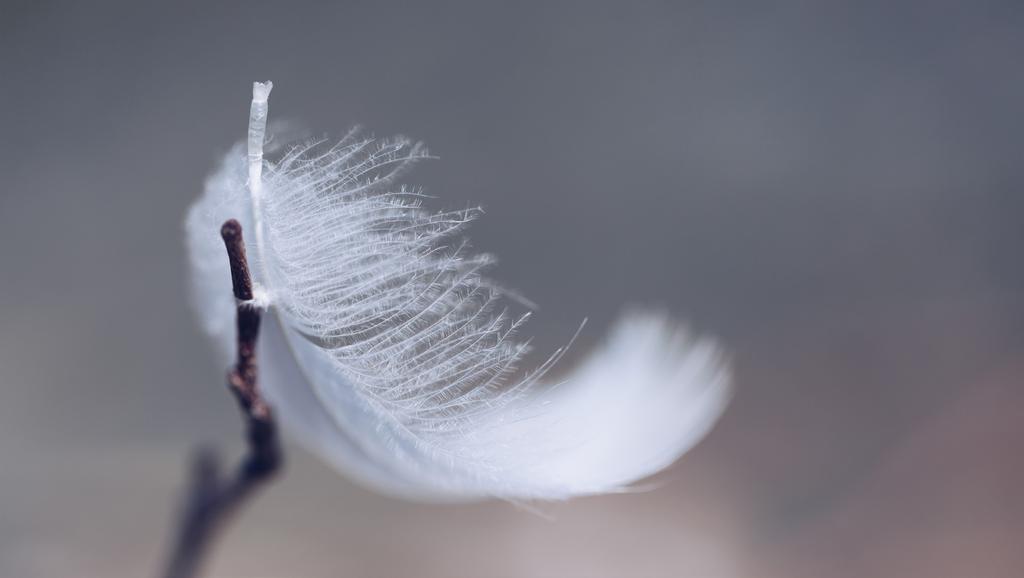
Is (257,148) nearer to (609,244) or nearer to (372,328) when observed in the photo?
(372,328)

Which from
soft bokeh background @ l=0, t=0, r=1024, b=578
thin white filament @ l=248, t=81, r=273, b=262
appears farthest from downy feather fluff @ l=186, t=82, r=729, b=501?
soft bokeh background @ l=0, t=0, r=1024, b=578

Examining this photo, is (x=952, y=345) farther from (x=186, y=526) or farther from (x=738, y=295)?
(x=186, y=526)

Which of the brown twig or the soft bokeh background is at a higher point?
the soft bokeh background

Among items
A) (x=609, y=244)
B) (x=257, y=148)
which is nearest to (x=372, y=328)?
(x=257, y=148)

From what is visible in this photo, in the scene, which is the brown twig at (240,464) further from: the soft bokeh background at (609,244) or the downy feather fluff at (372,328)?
the soft bokeh background at (609,244)

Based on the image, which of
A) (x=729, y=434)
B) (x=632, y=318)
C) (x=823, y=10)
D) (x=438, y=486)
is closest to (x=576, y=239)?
(x=632, y=318)

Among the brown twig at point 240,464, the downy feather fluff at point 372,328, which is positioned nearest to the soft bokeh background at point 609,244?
the brown twig at point 240,464

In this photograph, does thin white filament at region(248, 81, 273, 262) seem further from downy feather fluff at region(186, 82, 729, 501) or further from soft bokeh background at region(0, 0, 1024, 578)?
soft bokeh background at region(0, 0, 1024, 578)
